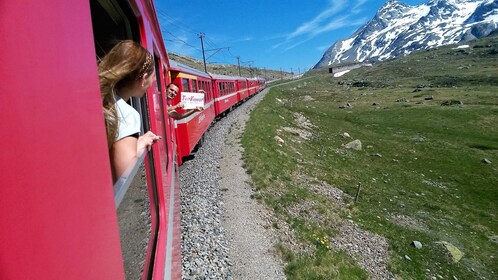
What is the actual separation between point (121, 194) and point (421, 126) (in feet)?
126

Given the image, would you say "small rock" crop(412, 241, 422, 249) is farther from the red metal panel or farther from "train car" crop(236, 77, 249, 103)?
"train car" crop(236, 77, 249, 103)

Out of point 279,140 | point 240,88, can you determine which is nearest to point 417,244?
point 279,140

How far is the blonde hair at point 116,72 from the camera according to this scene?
179 cm

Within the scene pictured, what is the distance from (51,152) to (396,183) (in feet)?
65.4

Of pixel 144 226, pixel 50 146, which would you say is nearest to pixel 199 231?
pixel 144 226

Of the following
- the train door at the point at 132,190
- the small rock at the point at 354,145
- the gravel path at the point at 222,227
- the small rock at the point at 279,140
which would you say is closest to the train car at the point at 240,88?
the small rock at the point at 354,145

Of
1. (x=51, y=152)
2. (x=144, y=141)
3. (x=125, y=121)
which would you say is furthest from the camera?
(x=144, y=141)

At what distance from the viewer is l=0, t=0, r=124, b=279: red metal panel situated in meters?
0.81

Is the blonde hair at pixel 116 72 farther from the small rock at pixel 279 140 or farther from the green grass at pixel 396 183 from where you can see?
the small rock at pixel 279 140

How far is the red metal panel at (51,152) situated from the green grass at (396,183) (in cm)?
645

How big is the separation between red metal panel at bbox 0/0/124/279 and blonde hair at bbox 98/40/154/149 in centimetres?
42

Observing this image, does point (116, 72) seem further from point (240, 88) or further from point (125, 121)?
point (240, 88)

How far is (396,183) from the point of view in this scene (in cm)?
1884

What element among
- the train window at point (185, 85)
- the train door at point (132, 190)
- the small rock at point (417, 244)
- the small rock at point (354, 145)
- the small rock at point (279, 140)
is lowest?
the small rock at point (417, 244)
